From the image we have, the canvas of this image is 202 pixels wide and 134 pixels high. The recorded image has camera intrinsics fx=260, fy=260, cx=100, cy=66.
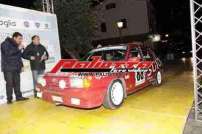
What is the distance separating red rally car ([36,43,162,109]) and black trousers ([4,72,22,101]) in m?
1.46

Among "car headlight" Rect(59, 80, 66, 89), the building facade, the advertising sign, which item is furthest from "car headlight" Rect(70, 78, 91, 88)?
the building facade

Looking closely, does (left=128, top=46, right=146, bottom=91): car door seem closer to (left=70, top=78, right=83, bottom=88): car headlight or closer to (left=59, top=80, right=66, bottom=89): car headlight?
(left=70, top=78, right=83, bottom=88): car headlight

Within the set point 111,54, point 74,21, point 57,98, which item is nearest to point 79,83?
point 57,98

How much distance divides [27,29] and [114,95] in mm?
4198

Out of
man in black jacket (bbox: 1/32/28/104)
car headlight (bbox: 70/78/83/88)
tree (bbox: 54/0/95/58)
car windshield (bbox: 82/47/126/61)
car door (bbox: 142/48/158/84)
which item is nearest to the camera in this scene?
car headlight (bbox: 70/78/83/88)

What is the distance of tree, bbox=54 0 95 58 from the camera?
13.9 meters

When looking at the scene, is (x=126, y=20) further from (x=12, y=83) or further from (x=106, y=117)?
(x=106, y=117)

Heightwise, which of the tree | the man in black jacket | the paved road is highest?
the tree

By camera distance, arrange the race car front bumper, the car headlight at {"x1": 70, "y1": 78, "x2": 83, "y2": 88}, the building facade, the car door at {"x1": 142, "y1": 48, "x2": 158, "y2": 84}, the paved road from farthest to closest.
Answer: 1. the building facade
2. the car door at {"x1": 142, "y1": 48, "x2": 158, "y2": 84}
3. the car headlight at {"x1": 70, "y1": 78, "x2": 83, "y2": 88}
4. the race car front bumper
5. the paved road

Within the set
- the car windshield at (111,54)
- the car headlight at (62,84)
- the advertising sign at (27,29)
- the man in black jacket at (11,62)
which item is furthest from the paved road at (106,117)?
the car windshield at (111,54)

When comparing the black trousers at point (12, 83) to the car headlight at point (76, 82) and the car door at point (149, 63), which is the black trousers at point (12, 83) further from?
the car door at point (149, 63)

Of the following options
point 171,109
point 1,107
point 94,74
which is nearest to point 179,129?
point 171,109

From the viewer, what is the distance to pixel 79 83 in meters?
5.63

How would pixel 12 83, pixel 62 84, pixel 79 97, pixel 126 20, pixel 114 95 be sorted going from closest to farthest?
1. pixel 79 97
2. pixel 62 84
3. pixel 114 95
4. pixel 12 83
5. pixel 126 20
